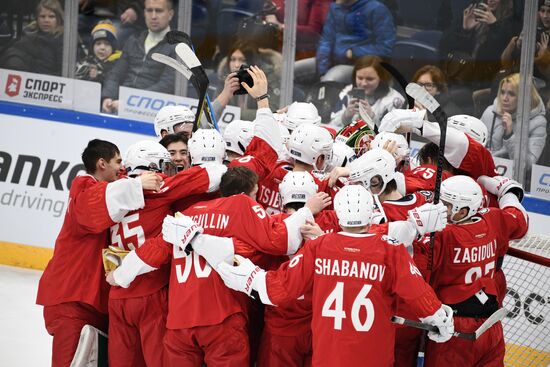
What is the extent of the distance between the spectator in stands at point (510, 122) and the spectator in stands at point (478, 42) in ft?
0.66

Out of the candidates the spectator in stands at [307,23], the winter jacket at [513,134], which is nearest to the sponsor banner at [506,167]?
the winter jacket at [513,134]

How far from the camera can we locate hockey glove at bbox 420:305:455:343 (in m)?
5.13

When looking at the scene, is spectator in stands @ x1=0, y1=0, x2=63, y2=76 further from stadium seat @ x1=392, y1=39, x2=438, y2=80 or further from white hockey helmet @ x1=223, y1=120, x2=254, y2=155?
white hockey helmet @ x1=223, y1=120, x2=254, y2=155

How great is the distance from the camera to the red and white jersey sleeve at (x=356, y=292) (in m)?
5.04

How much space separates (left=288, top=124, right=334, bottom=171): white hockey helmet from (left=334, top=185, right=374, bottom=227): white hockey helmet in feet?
2.67

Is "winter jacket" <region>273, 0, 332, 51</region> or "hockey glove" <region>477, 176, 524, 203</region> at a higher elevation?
"winter jacket" <region>273, 0, 332, 51</region>

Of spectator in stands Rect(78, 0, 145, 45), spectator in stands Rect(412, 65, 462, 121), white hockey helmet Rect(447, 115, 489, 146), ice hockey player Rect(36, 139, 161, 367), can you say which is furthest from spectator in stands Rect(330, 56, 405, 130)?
ice hockey player Rect(36, 139, 161, 367)

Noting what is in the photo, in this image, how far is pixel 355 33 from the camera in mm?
9477

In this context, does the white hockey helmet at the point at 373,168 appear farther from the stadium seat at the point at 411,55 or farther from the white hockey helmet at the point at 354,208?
the stadium seat at the point at 411,55

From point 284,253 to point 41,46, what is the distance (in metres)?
5.21

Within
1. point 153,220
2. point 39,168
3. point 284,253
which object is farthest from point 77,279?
point 39,168

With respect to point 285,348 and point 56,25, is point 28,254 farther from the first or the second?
point 285,348

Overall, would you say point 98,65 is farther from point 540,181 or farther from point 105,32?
point 540,181

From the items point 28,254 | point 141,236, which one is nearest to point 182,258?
point 141,236
